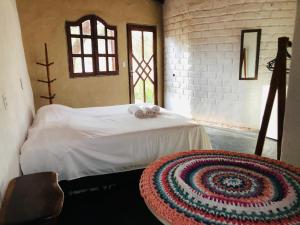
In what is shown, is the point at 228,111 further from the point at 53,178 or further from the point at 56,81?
the point at 53,178

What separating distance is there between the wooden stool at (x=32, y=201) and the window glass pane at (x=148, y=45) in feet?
13.7

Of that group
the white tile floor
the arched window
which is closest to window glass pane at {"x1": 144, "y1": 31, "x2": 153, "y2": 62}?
the arched window

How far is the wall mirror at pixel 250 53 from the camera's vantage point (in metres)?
3.82

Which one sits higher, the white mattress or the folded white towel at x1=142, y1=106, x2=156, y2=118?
the folded white towel at x1=142, y1=106, x2=156, y2=118

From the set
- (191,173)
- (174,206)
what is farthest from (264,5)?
(174,206)

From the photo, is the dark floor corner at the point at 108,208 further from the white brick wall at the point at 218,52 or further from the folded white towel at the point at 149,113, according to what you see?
the white brick wall at the point at 218,52

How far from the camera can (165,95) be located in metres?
5.55

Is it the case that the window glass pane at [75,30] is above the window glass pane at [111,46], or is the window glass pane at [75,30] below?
above

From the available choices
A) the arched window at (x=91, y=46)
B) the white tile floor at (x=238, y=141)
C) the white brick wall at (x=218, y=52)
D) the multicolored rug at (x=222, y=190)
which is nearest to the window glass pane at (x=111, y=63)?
the arched window at (x=91, y=46)

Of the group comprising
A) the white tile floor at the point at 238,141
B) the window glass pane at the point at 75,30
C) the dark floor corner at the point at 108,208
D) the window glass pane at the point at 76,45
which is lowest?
the dark floor corner at the point at 108,208

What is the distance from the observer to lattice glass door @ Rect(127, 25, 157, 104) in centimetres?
494

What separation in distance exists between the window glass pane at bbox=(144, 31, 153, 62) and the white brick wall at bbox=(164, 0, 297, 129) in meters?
0.35

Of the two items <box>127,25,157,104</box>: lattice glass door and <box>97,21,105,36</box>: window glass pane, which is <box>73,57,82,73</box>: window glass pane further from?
<box>127,25,157,104</box>: lattice glass door

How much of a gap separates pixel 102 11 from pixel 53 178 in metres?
3.83
